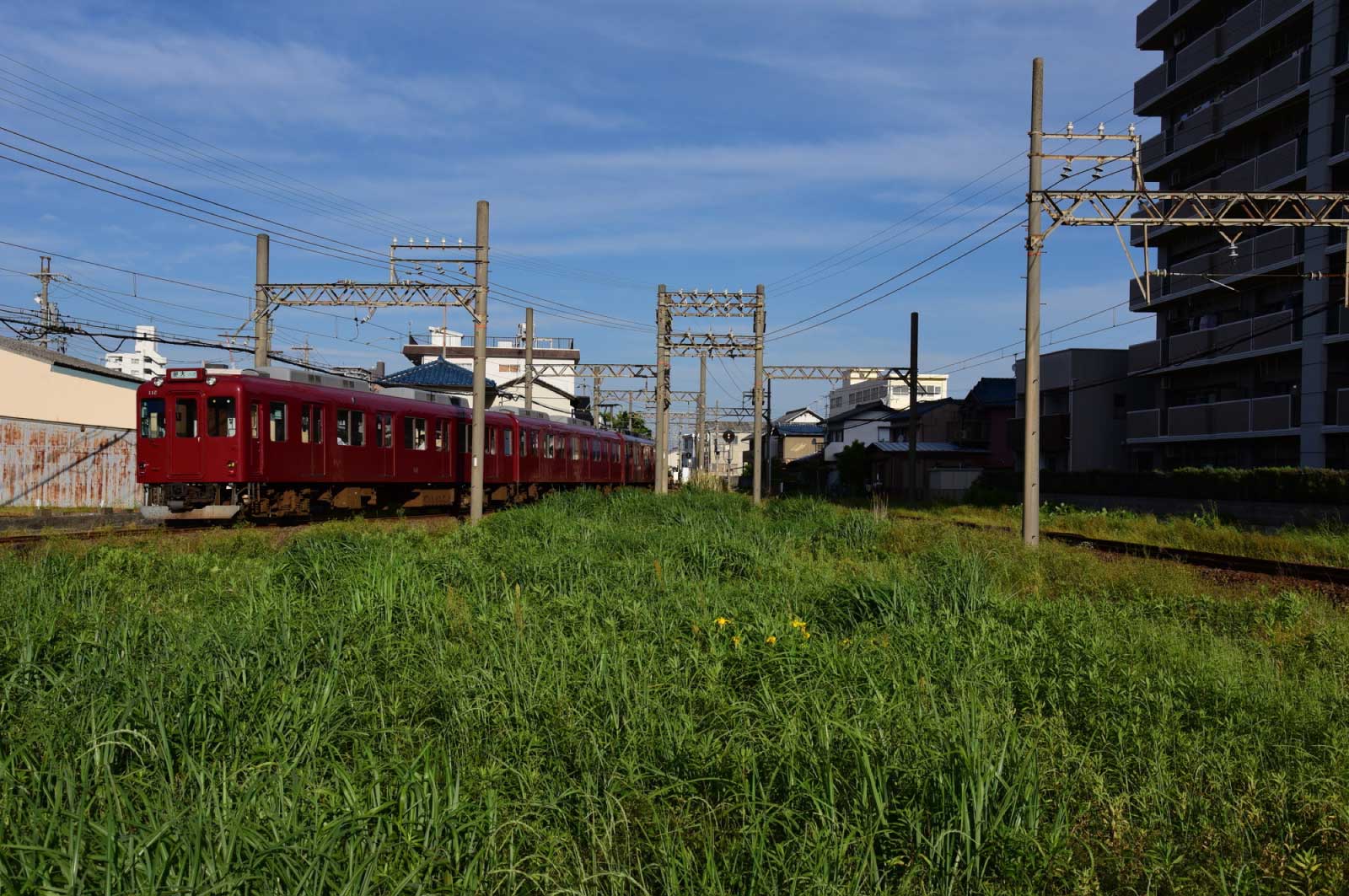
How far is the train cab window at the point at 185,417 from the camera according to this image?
17438 mm

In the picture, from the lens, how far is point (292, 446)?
18.3 meters

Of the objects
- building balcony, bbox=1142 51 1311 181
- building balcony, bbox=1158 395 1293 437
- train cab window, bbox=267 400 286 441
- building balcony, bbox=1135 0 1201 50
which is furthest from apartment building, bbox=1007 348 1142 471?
train cab window, bbox=267 400 286 441

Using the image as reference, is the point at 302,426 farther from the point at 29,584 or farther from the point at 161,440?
the point at 29,584

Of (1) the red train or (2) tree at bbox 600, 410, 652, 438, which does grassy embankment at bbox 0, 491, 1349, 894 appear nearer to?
(1) the red train

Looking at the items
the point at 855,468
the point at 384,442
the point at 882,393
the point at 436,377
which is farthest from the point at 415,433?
the point at 882,393

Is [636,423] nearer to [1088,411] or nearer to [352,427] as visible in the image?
[1088,411]

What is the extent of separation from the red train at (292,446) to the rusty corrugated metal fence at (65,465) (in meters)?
7.58

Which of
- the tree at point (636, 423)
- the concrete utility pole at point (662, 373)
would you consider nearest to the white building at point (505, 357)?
the tree at point (636, 423)

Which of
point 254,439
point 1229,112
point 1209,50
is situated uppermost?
point 1209,50

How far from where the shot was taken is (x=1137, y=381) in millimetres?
37906

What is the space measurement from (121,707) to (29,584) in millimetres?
4555

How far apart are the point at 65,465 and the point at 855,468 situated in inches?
1333

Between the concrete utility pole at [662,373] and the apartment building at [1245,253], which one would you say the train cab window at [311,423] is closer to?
the concrete utility pole at [662,373]

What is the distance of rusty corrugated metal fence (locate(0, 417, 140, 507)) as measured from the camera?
23.2 meters
